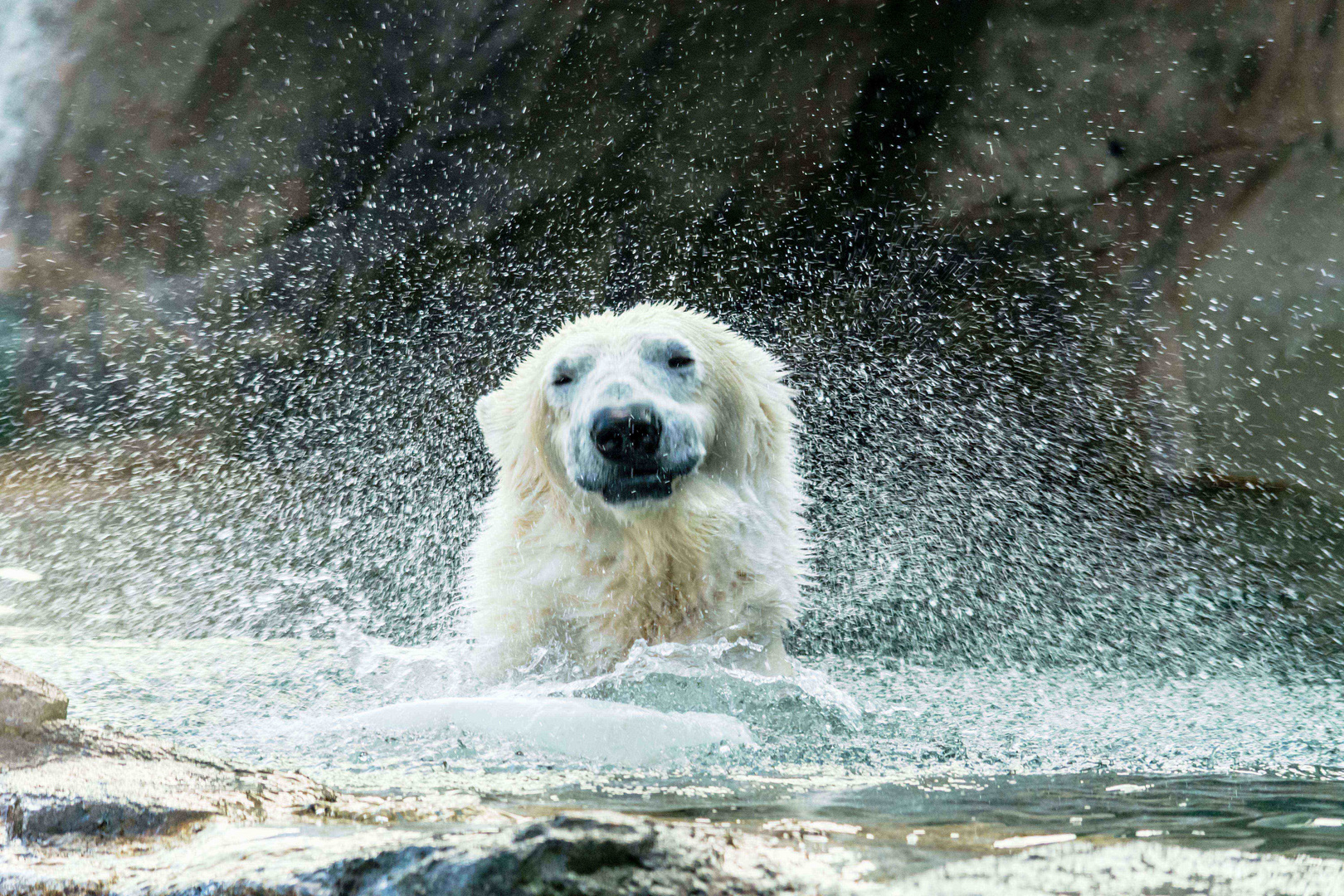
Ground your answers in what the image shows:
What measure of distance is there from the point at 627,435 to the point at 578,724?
0.88m

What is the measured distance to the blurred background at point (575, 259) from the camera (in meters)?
5.72

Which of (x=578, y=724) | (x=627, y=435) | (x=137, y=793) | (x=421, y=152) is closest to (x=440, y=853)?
(x=137, y=793)

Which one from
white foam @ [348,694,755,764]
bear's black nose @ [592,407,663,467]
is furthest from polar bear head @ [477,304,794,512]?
white foam @ [348,694,755,764]

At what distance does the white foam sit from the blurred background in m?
3.26

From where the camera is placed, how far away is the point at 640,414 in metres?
2.91

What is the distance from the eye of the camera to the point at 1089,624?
5473 mm

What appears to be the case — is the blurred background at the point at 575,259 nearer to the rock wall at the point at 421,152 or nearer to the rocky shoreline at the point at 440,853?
the rock wall at the point at 421,152

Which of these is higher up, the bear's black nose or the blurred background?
the blurred background

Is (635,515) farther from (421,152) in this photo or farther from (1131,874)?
(421,152)

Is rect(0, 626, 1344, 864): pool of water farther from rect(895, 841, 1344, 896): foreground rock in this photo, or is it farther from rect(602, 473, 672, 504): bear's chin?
rect(602, 473, 672, 504): bear's chin

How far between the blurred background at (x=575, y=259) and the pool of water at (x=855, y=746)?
210cm

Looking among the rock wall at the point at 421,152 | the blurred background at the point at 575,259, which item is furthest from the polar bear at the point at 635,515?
the rock wall at the point at 421,152

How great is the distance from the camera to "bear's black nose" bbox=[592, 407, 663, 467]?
9.48 ft

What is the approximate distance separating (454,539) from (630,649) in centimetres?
351
